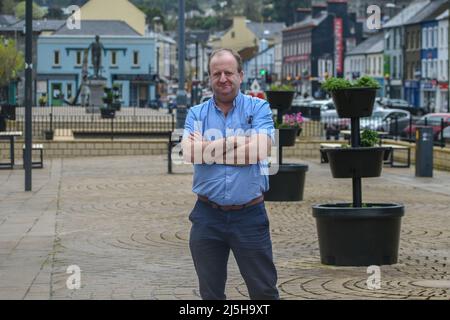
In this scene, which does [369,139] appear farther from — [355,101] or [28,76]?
[28,76]

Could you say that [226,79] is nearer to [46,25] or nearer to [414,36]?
[414,36]

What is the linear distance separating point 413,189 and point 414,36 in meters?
83.2

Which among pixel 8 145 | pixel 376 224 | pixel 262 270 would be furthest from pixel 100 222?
pixel 8 145

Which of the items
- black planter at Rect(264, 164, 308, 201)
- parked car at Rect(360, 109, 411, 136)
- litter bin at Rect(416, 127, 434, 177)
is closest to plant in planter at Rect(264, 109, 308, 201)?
black planter at Rect(264, 164, 308, 201)

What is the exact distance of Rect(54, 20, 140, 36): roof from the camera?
116000 millimetres

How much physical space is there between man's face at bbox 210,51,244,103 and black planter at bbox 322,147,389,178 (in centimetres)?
501

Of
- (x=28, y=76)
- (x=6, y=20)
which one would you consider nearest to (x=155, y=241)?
(x=28, y=76)

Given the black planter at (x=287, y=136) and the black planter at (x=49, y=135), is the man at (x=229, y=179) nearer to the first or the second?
the black planter at (x=287, y=136)

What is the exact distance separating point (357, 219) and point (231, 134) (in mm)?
4862

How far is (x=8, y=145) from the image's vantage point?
36000 millimetres

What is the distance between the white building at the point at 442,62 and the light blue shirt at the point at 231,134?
291 ft

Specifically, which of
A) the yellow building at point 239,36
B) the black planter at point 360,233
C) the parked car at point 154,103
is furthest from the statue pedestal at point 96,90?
the yellow building at point 239,36

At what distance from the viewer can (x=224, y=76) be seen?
7.79 m

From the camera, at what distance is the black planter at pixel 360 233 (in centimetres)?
1258
